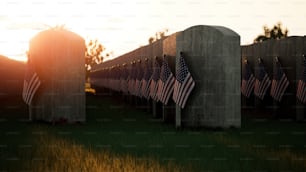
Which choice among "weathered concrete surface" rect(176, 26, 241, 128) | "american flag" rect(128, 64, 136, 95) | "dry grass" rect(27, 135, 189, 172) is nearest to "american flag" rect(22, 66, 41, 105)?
"weathered concrete surface" rect(176, 26, 241, 128)

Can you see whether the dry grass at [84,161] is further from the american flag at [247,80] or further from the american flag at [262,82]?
the american flag at [247,80]

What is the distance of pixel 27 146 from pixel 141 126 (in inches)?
243

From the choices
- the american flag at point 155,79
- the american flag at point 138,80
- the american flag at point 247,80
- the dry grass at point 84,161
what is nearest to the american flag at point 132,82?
the american flag at point 138,80

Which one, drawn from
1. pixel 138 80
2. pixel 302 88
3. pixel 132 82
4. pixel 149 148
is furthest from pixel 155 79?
pixel 149 148

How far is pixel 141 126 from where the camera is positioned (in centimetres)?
1827

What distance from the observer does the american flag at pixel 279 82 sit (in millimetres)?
21062

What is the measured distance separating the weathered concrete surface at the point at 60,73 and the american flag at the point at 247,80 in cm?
859

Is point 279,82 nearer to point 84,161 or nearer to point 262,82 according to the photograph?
point 262,82

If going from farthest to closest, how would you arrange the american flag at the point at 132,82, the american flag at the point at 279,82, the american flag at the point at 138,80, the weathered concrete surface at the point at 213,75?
the american flag at the point at 132,82
the american flag at the point at 138,80
the american flag at the point at 279,82
the weathered concrete surface at the point at 213,75

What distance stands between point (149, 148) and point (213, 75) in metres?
5.85

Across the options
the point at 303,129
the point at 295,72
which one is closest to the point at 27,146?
the point at 303,129

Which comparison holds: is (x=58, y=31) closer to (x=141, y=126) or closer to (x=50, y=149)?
(x=141, y=126)

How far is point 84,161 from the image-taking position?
33.2ft

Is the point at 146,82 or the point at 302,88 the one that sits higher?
the point at 146,82
